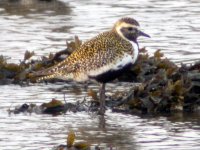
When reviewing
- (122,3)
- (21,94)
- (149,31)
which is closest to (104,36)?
(21,94)

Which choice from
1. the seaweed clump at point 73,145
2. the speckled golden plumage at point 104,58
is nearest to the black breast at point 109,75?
the speckled golden plumage at point 104,58

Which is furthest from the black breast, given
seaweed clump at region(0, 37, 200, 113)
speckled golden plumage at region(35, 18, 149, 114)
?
seaweed clump at region(0, 37, 200, 113)

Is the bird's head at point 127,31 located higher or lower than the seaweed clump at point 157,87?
higher

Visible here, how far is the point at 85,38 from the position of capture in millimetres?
14320

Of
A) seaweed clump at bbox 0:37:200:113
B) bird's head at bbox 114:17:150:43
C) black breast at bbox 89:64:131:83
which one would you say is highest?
bird's head at bbox 114:17:150:43

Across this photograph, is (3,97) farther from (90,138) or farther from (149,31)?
(149,31)

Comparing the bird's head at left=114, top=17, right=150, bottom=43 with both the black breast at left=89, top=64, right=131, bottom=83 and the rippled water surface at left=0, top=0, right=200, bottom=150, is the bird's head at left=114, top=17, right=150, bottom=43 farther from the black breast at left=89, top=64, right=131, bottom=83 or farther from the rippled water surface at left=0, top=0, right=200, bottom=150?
the rippled water surface at left=0, top=0, right=200, bottom=150

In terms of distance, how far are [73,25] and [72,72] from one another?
5557mm

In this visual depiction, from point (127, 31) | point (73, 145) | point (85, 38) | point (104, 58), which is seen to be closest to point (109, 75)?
point (104, 58)

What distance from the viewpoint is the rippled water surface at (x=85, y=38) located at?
901 cm

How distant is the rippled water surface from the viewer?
29.6 feet

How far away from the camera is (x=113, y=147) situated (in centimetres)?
870

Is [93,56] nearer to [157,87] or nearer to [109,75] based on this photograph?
[109,75]

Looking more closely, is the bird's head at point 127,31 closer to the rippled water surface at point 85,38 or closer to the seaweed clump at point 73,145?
the rippled water surface at point 85,38
